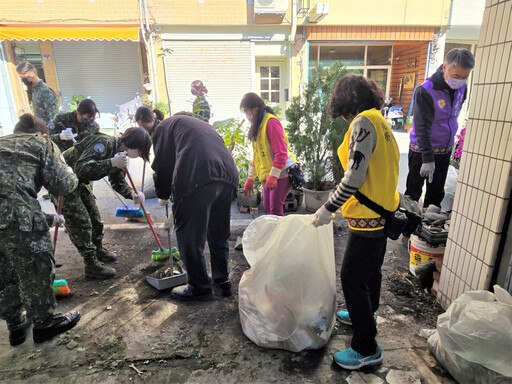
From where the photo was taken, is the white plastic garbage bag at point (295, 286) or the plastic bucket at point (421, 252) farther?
the plastic bucket at point (421, 252)

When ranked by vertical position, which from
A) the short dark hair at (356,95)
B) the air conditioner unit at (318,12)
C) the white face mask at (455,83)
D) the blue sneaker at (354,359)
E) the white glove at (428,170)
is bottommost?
the blue sneaker at (354,359)

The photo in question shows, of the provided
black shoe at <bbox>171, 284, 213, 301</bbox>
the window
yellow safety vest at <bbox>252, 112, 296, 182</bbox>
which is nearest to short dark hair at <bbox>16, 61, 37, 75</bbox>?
yellow safety vest at <bbox>252, 112, 296, 182</bbox>

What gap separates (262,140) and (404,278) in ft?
6.28

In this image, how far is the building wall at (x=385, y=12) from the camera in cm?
1136

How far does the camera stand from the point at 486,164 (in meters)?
2.22

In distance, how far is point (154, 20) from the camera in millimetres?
10758

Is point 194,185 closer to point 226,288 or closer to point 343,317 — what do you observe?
point 226,288

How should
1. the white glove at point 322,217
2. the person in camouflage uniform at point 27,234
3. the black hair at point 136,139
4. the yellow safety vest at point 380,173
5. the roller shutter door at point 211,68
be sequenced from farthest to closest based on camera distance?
1. the roller shutter door at point 211,68
2. the black hair at point 136,139
3. the person in camouflage uniform at point 27,234
4. the white glove at point 322,217
5. the yellow safety vest at point 380,173

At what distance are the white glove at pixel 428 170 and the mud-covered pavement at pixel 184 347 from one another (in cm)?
103

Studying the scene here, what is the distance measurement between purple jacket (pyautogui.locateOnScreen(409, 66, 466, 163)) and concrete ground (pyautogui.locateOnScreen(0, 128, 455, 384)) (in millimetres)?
1351

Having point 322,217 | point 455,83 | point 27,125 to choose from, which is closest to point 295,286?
point 322,217

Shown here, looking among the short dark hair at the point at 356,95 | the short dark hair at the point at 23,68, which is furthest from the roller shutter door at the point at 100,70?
the short dark hair at the point at 356,95

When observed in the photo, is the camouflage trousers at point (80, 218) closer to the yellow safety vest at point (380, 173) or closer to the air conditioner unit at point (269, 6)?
the yellow safety vest at point (380, 173)

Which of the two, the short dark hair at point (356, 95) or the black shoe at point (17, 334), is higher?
the short dark hair at point (356, 95)
